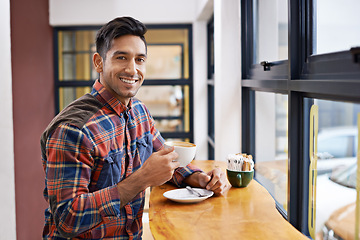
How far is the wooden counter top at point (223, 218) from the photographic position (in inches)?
47.3

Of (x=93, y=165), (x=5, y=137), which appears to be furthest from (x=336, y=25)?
(x=5, y=137)

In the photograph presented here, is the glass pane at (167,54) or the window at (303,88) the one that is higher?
the glass pane at (167,54)

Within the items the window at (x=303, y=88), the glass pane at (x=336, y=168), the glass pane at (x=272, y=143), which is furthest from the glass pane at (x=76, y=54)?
the glass pane at (x=336, y=168)

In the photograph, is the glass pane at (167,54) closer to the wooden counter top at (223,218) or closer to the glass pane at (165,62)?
the glass pane at (165,62)

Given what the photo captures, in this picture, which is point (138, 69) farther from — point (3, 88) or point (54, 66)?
point (54, 66)

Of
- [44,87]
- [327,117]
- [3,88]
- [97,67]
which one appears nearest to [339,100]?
[327,117]

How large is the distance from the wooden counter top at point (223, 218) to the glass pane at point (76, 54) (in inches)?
113

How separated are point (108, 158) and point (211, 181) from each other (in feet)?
1.47

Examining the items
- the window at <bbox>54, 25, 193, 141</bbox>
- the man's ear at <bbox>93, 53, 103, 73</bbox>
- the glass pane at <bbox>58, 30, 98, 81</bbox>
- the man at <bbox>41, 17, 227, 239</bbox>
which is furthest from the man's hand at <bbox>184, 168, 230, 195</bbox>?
the glass pane at <bbox>58, 30, 98, 81</bbox>

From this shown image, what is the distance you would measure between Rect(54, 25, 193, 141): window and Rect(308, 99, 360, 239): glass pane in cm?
281

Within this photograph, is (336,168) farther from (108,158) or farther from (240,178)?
(108,158)

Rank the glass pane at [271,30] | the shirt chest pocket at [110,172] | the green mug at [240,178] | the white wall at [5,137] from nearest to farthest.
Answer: the shirt chest pocket at [110,172], the green mug at [240,178], the glass pane at [271,30], the white wall at [5,137]

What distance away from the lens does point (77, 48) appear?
4254 millimetres

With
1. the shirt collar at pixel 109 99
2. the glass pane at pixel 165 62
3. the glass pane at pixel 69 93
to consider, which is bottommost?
the shirt collar at pixel 109 99
